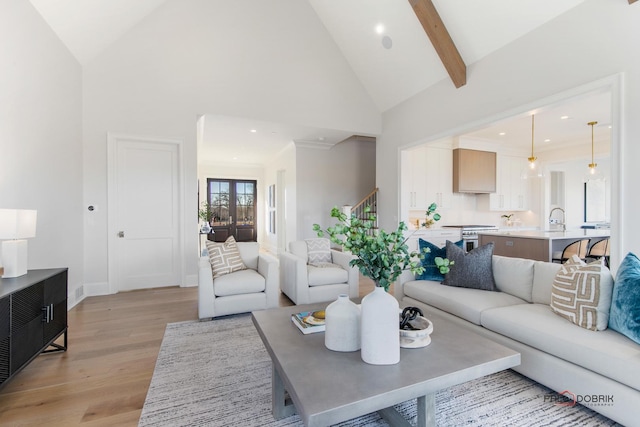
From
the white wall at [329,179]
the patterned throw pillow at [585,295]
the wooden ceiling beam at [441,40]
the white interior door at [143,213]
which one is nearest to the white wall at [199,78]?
the white interior door at [143,213]

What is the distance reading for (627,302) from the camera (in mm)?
1656

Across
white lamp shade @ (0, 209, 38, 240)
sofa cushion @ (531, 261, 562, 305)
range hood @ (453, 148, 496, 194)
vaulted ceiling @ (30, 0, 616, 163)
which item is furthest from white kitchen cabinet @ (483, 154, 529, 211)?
white lamp shade @ (0, 209, 38, 240)

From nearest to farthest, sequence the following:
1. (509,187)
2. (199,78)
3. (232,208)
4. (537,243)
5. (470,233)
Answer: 1. (537,243)
2. (199,78)
3. (470,233)
4. (509,187)
5. (232,208)

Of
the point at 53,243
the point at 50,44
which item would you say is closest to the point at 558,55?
the point at 50,44

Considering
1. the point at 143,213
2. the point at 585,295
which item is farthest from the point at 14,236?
the point at 585,295


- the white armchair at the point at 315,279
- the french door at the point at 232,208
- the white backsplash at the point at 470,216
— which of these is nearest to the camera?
the white armchair at the point at 315,279

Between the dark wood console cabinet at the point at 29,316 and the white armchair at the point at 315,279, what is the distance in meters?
2.08

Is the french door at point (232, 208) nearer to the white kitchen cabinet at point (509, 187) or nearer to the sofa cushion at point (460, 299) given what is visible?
the white kitchen cabinet at point (509, 187)

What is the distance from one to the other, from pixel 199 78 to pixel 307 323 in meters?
4.21

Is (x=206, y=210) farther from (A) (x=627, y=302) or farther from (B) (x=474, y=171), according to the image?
(A) (x=627, y=302)

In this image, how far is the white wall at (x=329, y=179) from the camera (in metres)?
6.75

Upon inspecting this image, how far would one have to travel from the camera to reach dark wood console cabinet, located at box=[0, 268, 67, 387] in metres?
1.68

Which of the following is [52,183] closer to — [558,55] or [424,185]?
[558,55]

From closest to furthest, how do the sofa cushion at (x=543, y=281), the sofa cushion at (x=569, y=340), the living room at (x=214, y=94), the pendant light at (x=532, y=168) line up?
the sofa cushion at (x=569, y=340) → the sofa cushion at (x=543, y=281) → the living room at (x=214, y=94) → the pendant light at (x=532, y=168)
